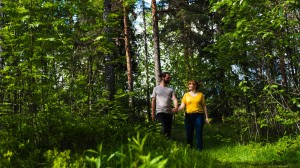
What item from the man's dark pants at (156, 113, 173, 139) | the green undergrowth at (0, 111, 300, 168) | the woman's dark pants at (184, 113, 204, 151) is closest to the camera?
the green undergrowth at (0, 111, 300, 168)

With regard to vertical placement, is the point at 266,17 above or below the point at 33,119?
above

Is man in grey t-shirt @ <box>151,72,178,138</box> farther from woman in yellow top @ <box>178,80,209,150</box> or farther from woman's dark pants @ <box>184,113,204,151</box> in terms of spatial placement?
woman's dark pants @ <box>184,113,204,151</box>

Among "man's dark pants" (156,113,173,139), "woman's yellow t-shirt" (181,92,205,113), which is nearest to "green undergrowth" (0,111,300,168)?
"man's dark pants" (156,113,173,139)

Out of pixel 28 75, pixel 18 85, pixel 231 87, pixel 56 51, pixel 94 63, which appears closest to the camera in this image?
pixel 28 75

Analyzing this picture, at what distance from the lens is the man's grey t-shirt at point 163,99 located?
8.02 meters

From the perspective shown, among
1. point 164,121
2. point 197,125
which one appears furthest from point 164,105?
point 197,125

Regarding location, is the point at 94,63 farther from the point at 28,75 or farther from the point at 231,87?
the point at 231,87

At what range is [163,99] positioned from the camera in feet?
26.4

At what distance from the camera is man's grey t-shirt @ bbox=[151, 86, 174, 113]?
8016 mm

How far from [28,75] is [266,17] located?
4.94 metres

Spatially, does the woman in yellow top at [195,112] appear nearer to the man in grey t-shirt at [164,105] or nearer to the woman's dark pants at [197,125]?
the woman's dark pants at [197,125]

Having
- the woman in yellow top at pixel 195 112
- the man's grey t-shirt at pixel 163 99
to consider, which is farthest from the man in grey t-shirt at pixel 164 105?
the woman in yellow top at pixel 195 112

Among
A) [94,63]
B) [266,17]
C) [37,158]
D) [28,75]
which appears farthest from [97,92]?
[266,17]

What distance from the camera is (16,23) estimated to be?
245 inches
